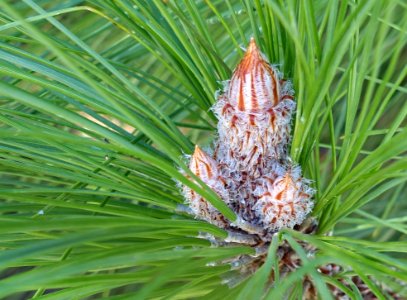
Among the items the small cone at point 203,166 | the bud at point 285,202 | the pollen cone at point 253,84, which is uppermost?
the pollen cone at point 253,84

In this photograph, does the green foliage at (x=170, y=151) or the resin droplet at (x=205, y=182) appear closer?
the green foliage at (x=170, y=151)

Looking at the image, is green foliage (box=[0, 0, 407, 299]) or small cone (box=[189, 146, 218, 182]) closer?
green foliage (box=[0, 0, 407, 299])

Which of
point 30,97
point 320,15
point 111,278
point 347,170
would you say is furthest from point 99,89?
point 320,15

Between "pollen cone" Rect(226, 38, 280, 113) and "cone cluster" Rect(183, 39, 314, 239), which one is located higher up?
"pollen cone" Rect(226, 38, 280, 113)

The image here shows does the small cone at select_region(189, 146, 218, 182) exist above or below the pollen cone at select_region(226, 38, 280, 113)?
below

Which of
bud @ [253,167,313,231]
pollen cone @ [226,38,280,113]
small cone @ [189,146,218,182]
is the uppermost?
pollen cone @ [226,38,280,113]

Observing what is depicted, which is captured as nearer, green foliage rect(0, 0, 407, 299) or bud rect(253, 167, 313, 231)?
green foliage rect(0, 0, 407, 299)

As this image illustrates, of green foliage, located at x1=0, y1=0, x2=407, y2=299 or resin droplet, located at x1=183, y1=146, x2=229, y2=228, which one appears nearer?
green foliage, located at x1=0, y1=0, x2=407, y2=299
